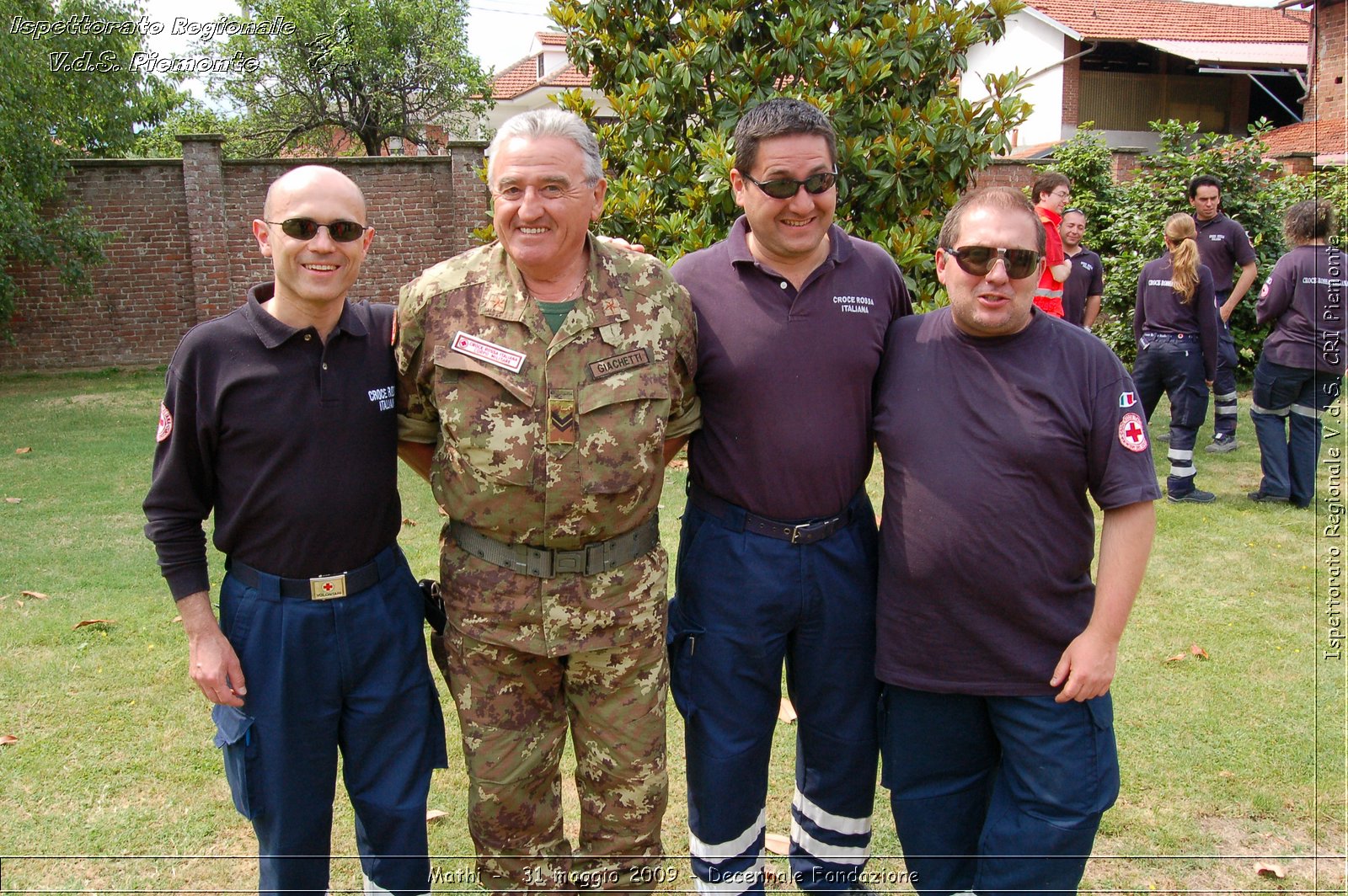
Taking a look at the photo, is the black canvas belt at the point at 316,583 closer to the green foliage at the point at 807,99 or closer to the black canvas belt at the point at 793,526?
the black canvas belt at the point at 793,526

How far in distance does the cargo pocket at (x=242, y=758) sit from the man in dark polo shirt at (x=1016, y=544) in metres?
1.74

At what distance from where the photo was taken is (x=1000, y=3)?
6.27 metres

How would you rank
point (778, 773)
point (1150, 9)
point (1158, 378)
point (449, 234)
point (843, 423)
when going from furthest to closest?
point (1150, 9), point (449, 234), point (1158, 378), point (778, 773), point (843, 423)

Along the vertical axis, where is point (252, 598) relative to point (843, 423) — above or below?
below

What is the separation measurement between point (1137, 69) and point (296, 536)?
33.1 m

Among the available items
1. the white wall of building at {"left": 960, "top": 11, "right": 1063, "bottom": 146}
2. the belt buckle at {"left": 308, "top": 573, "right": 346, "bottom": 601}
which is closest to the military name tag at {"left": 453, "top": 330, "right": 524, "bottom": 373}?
the belt buckle at {"left": 308, "top": 573, "right": 346, "bottom": 601}

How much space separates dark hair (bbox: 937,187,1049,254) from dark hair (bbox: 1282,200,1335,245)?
5983 millimetres

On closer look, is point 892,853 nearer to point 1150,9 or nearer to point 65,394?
A: point 65,394

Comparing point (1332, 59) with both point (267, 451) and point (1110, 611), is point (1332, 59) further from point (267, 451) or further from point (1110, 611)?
point (267, 451)

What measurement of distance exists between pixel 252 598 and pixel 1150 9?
34.9 meters

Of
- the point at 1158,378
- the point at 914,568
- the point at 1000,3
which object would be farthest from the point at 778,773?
the point at 1158,378

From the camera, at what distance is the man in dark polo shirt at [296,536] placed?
250cm

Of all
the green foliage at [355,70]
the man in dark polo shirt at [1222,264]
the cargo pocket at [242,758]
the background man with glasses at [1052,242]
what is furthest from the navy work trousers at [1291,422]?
the green foliage at [355,70]

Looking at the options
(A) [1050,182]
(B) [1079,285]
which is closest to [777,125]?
(A) [1050,182]
